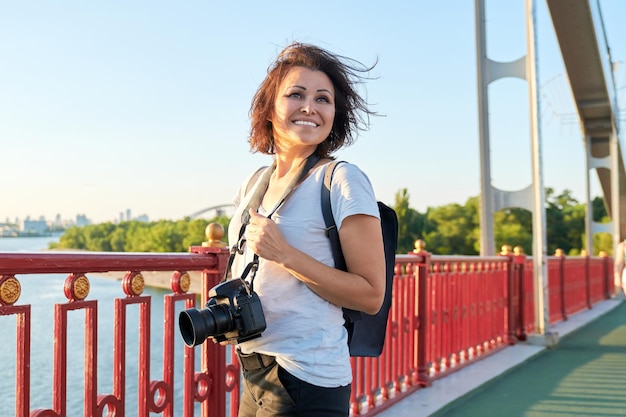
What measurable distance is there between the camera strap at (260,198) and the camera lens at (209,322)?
68 millimetres

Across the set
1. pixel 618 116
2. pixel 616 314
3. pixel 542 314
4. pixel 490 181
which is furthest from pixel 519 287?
pixel 618 116

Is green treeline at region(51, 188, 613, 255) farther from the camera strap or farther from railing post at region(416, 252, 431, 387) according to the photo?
the camera strap

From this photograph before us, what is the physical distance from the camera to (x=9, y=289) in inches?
59.7

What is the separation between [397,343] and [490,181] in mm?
3836

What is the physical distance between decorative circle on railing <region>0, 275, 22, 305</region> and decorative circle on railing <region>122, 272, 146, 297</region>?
43 centimetres

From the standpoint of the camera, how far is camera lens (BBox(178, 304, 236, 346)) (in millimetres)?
1266

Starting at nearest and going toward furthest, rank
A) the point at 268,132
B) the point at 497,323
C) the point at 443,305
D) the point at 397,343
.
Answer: the point at 268,132, the point at 397,343, the point at 443,305, the point at 497,323

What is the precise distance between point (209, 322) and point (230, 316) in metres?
0.04

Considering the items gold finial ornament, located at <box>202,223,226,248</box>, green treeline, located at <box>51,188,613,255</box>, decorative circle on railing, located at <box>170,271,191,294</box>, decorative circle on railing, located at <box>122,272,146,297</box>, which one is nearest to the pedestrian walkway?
gold finial ornament, located at <box>202,223,226,248</box>

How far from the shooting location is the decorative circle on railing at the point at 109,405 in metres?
1.80

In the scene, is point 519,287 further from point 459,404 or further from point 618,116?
point 618,116

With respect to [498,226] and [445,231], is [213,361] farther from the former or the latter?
[445,231]

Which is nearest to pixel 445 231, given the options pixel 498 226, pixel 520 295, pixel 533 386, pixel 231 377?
pixel 498 226

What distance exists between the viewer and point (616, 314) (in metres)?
10.4
